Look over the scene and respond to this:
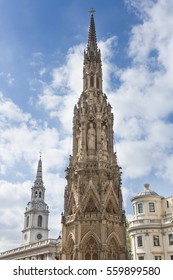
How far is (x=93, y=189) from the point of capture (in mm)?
39562

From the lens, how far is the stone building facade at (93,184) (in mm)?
37312

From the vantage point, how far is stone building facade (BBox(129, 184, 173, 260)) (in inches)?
1682

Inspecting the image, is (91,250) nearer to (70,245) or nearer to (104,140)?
(70,245)

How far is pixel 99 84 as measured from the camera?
49.2 metres

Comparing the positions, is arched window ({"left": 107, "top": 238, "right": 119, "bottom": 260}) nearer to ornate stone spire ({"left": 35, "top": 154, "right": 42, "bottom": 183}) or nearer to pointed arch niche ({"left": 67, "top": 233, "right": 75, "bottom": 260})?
pointed arch niche ({"left": 67, "top": 233, "right": 75, "bottom": 260})

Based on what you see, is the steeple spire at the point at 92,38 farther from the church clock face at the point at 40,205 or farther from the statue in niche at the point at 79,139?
the church clock face at the point at 40,205

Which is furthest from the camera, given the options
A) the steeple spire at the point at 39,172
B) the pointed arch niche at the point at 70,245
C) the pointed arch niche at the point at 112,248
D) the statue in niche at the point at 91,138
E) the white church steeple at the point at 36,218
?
the steeple spire at the point at 39,172

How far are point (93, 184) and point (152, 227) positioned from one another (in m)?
10.7

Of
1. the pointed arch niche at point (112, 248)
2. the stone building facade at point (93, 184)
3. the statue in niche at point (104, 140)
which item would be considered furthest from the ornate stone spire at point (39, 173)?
the pointed arch niche at point (112, 248)

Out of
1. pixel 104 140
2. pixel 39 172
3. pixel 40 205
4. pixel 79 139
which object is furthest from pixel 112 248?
pixel 39 172

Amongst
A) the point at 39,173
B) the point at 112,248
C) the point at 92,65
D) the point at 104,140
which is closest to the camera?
the point at 112,248
